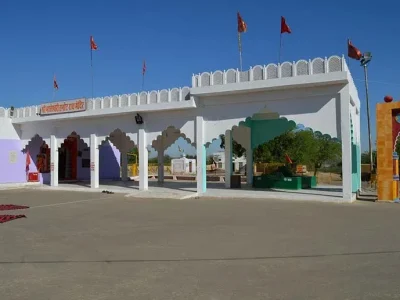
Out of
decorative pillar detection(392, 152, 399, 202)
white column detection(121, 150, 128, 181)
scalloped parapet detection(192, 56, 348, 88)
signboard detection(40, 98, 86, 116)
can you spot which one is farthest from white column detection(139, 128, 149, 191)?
decorative pillar detection(392, 152, 399, 202)

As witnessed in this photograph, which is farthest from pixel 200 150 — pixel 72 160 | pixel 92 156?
pixel 72 160

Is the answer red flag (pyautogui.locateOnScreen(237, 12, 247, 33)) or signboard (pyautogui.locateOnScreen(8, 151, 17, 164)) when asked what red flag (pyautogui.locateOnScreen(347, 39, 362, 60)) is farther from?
signboard (pyautogui.locateOnScreen(8, 151, 17, 164))

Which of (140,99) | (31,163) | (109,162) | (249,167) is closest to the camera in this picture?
(140,99)

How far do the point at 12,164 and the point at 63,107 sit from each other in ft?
16.7

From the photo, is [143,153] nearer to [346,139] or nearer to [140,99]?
[140,99]

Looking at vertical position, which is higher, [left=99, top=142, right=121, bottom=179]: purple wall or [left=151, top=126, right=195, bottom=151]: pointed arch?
[left=151, top=126, right=195, bottom=151]: pointed arch

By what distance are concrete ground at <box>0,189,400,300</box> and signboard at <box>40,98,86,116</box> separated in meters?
9.48

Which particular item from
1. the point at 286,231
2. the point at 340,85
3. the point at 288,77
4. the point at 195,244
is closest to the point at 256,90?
the point at 288,77

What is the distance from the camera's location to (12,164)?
2191 centimetres

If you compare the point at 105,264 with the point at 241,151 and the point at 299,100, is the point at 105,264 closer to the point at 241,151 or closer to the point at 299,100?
the point at 299,100

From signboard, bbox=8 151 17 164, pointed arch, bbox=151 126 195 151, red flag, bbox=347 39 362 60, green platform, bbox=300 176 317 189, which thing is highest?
red flag, bbox=347 39 362 60

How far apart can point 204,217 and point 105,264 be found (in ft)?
15.0

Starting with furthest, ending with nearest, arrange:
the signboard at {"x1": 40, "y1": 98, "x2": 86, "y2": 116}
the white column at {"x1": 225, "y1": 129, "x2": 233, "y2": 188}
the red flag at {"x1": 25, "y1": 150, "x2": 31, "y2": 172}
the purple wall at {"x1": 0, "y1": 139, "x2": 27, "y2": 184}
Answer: the red flag at {"x1": 25, "y1": 150, "x2": 31, "y2": 172} → the purple wall at {"x1": 0, "y1": 139, "x2": 27, "y2": 184} → the signboard at {"x1": 40, "y1": 98, "x2": 86, "y2": 116} → the white column at {"x1": 225, "y1": 129, "x2": 233, "y2": 188}

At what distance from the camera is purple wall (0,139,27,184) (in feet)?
70.4
